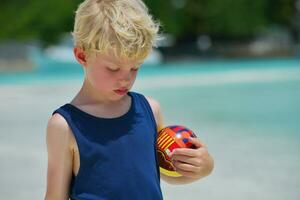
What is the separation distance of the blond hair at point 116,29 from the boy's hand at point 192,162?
37cm

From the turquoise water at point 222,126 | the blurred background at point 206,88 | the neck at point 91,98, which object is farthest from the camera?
the blurred background at point 206,88

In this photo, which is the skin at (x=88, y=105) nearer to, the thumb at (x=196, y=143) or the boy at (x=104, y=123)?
the boy at (x=104, y=123)

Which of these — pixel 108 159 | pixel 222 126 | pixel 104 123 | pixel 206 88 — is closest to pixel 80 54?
pixel 104 123

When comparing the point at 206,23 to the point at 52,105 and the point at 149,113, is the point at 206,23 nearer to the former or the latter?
the point at 52,105

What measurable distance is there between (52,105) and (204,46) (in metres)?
17.5

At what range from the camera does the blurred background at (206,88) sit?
4559 mm

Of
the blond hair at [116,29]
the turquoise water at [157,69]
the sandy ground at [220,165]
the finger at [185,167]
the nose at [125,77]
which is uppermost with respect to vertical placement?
the turquoise water at [157,69]

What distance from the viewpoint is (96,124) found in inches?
68.3

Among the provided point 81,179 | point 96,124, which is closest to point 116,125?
point 96,124

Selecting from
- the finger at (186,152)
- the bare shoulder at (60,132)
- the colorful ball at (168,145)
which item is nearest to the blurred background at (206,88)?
the colorful ball at (168,145)

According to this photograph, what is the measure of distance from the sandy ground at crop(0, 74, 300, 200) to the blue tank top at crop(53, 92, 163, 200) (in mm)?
2283

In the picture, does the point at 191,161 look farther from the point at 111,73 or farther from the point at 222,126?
the point at 222,126

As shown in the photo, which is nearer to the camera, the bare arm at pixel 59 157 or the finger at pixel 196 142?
the bare arm at pixel 59 157

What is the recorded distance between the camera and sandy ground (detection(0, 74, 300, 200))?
Result: 13.5ft
